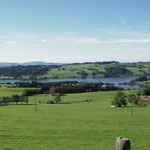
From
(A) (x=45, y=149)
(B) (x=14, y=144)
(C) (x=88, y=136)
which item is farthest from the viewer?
(C) (x=88, y=136)

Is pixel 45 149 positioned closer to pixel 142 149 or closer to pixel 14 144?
pixel 14 144

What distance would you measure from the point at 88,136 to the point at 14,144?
664cm

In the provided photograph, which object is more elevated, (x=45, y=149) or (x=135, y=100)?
(x=45, y=149)

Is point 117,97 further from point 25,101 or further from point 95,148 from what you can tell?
point 95,148

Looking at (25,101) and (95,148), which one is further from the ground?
(95,148)

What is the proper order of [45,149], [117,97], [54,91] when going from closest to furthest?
1. [45,149]
2. [117,97]
3. [54,91]

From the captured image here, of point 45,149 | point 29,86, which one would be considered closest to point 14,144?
point 45,149

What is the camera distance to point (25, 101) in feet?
289

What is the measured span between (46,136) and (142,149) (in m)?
7.64

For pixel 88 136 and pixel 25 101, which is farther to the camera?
pixel 25 101

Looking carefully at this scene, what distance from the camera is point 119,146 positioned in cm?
477

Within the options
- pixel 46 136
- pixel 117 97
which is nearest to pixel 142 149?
pixel 46 136

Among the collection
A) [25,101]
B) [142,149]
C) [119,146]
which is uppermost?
[119,146]

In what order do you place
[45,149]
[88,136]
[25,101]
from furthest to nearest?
1. [25,101]
2. [88,136]
3. [45,149]
